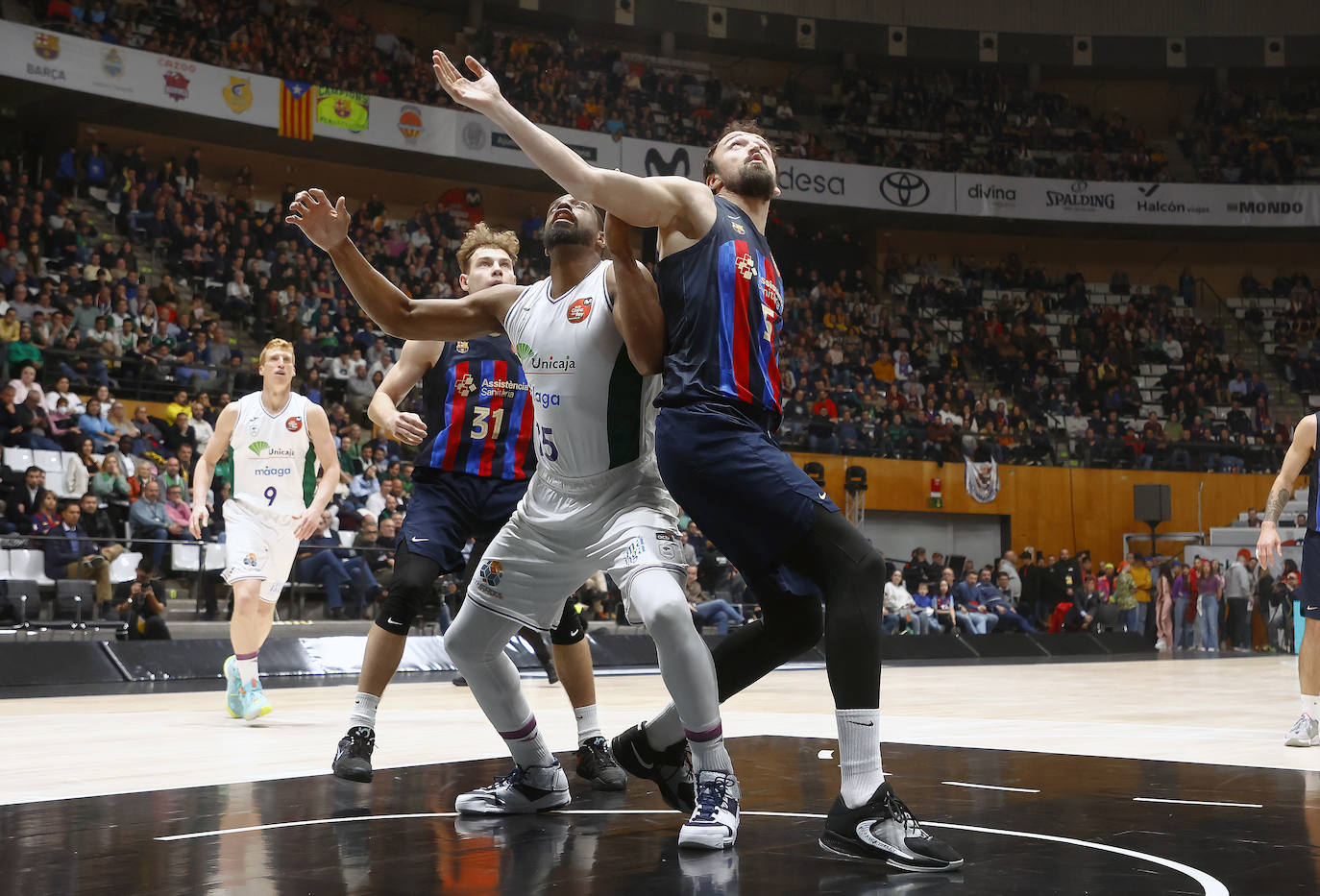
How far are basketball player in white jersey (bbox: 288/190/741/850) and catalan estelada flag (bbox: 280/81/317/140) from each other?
19.5 meters

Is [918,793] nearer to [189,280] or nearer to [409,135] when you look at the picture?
[189,280]

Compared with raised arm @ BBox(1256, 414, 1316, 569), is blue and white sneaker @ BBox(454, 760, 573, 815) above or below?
below

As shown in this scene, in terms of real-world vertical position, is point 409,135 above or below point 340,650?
above

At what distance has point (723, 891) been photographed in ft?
9.28

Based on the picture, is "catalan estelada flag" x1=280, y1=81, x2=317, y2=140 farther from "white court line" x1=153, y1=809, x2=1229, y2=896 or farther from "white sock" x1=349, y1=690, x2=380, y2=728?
"white court line" x1=153, y1=809, x2=1229, y2=896

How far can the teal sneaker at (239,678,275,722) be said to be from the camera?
6973 millimetres

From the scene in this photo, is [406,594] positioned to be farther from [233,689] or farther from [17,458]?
[17,458]

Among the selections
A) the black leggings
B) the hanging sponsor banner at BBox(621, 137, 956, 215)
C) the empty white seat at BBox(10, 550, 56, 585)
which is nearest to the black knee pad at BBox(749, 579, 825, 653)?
the black leggings

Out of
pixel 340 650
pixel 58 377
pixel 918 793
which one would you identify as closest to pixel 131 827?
pixel 918 793

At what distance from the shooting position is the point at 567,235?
13.6ft

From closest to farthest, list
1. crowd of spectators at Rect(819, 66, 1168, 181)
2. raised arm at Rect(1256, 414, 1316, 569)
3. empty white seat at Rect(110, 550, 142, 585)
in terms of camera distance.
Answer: raised arm at Rect(1256, 414, 1316, 569)
empty white seat at Rect(110, 550, 142, 585)
crowd of spectators at Rect(819, 66, 1168, 181)

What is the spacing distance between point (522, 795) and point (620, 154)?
2287 centimetres

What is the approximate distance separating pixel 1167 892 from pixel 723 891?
3.14 ft

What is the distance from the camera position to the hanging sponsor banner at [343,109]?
22609 mm
